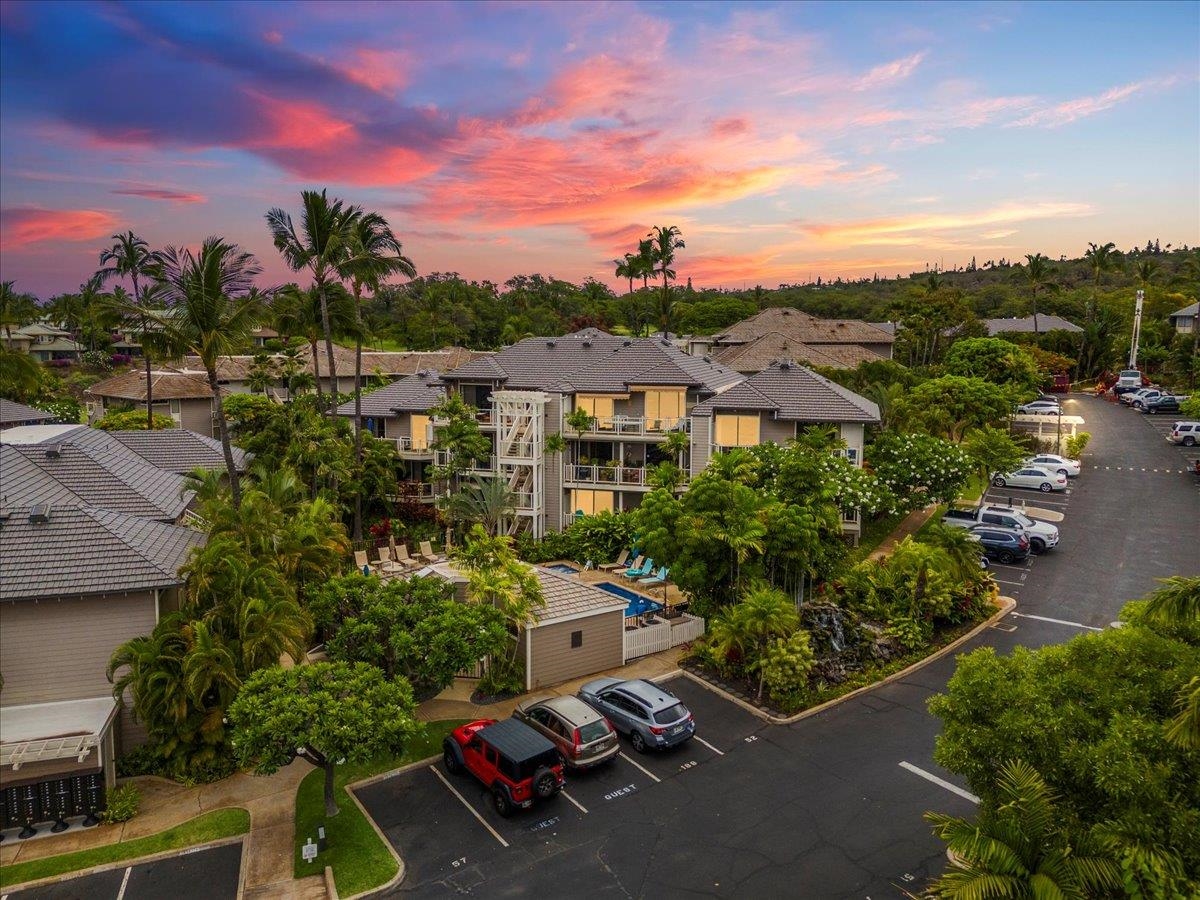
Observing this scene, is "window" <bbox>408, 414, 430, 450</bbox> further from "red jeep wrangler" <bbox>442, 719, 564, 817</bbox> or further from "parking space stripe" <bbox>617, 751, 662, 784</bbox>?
"parking space stripe" <bbox>617, 751, 662, 784</bbox>

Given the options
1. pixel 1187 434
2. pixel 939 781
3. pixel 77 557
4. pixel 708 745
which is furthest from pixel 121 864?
pixel 1187 434

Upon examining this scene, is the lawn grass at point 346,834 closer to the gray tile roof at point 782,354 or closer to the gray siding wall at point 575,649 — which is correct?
the gray siding wall at point 575,649

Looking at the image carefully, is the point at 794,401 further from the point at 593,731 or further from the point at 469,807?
the point at 469,807

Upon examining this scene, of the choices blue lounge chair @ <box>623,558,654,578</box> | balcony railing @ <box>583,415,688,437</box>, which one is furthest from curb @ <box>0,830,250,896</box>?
balcony railing @ <box>583,415,688,437</box>

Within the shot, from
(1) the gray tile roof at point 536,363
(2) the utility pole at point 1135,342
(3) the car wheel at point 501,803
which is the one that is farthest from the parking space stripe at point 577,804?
(2) the utility pole at point 1135,342

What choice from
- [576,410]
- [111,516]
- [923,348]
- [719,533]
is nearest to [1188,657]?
[719,533]

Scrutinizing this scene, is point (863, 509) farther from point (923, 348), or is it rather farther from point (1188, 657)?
point (923, 348)
